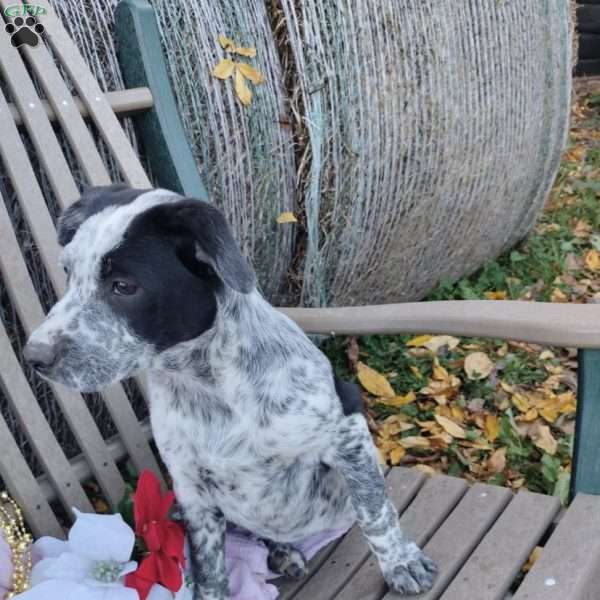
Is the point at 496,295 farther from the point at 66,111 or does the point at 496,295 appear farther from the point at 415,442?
the point at 66,111

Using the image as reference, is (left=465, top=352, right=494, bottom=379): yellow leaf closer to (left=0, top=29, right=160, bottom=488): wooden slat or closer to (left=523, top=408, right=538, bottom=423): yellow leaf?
(left=523, top=408, right=538, bottom=423): yellow leaf

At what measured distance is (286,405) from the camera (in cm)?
179

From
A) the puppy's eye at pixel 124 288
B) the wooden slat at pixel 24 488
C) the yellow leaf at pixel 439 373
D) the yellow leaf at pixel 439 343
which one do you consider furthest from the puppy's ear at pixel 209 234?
Result: the yellow leaf at pixel 439 343

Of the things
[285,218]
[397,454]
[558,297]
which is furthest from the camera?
[558,297]

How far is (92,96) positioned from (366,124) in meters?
1.05

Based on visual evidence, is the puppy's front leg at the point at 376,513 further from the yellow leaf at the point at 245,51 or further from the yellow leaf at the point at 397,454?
the yellow leaf at the point at 245,51

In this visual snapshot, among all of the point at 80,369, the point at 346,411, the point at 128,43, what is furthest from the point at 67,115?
the point at 346,411

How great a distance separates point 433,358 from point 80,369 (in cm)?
212

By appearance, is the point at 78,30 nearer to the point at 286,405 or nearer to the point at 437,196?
the point at 286,405

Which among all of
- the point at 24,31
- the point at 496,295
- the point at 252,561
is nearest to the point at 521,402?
the point at 496,295

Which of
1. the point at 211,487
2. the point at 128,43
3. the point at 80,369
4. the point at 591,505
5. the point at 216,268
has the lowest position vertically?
the point at 591,505

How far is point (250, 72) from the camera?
2658 mm

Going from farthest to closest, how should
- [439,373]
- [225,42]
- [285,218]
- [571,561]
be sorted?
[439,373] < [285,218] < [225,42] < [571,561]

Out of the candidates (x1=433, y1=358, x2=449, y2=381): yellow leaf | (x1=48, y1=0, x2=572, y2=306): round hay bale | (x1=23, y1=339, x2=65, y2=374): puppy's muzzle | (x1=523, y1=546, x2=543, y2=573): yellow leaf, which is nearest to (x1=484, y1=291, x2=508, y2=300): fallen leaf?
(x1=48, y1=0, x2=572, y2=306): round hay bale
